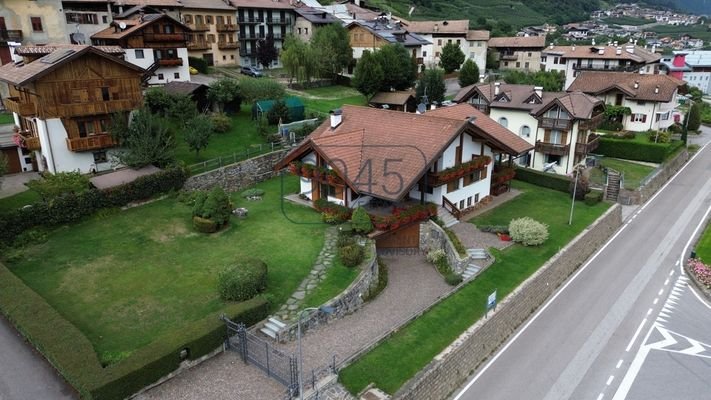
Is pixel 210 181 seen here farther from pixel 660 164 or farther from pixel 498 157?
pixel 660 164

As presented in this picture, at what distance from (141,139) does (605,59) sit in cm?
7007

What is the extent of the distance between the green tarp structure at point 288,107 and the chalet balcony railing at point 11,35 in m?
23.8

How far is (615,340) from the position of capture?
27.0m

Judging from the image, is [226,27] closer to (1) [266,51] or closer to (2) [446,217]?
(1) [266,51]

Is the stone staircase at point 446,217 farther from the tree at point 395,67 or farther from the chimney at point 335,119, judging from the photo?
the tree at point 395,67

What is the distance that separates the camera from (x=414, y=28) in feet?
342

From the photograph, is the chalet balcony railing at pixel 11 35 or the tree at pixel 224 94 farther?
the tree at pixel 224 94

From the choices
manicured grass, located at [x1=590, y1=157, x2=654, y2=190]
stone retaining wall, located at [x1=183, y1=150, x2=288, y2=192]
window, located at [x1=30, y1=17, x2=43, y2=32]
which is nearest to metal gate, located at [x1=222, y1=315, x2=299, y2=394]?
stone retaining wall, located at [x1=183, y1=150, x2=288, y2=192]

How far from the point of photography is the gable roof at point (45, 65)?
33.7 m

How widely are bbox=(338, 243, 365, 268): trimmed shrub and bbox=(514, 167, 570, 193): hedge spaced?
25.4 metres

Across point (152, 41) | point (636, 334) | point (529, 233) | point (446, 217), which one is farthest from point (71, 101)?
point (636, 334)

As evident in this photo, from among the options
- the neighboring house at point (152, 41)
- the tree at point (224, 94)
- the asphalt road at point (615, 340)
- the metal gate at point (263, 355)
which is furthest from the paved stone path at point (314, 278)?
the neighboring house at point (152, 41)

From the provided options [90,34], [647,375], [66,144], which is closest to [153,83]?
[90,34]

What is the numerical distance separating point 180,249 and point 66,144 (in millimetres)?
14519
